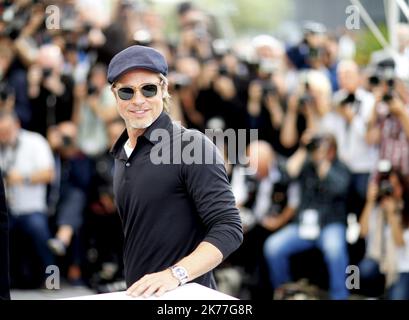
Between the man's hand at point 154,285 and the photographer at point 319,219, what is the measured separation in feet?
11.5

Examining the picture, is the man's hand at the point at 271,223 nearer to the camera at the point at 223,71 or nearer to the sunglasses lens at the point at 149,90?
the camera at the point at 223,71

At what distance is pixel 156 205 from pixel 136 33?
13.0 ft

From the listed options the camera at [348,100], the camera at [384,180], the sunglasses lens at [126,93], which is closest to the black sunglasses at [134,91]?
the sunglasses lens at [126,93]

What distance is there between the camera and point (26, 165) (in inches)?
237

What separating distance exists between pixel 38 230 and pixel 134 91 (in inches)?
142

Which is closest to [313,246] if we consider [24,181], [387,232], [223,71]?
[387,232]

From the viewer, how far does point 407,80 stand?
19.1ft

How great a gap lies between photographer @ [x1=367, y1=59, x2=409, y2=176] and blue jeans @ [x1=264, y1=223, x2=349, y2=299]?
57cm

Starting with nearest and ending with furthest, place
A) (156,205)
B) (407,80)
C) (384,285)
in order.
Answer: (156,205)
(384,285)
(407,80)

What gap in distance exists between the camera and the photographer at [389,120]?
559cm

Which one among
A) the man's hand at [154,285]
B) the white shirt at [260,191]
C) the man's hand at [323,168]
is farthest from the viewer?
the white shirt at [260,191]

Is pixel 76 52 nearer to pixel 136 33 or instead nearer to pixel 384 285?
pixel 136 33
